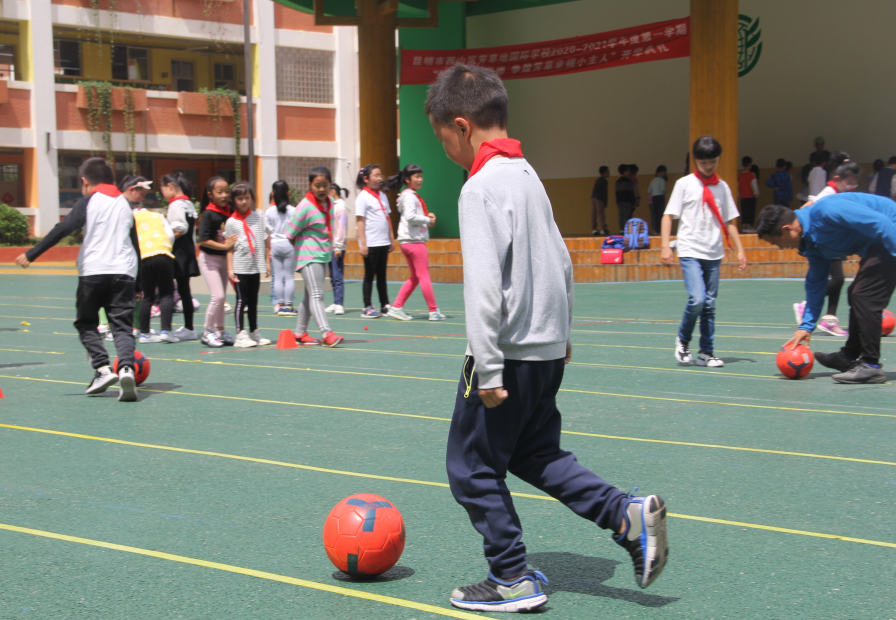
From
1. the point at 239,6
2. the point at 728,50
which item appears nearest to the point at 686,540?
the point at 728,50

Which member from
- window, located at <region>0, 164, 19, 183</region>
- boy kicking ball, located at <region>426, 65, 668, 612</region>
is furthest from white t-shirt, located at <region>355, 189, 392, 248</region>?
window, located at <region>0, 164, 19, 183</region>

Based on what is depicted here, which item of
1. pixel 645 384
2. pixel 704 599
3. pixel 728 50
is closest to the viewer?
pixel 704 599

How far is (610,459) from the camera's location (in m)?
5.44

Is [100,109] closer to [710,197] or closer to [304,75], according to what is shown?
[304,75]

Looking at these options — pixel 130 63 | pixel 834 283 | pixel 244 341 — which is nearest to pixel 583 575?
pixel 244 341

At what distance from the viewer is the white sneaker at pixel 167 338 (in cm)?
1149

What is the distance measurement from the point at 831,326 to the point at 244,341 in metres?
6.69

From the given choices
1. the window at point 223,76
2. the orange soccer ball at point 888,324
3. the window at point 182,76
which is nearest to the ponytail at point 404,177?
the orange soccer ball at point 888,324

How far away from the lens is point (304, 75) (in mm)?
40438

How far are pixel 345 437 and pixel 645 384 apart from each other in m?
2.95

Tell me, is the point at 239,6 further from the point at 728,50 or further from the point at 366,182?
the point at 366,182

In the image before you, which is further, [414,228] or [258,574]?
[414,228]

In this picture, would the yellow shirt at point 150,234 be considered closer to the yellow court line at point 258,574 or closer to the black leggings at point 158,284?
the black leggings at point 158,284

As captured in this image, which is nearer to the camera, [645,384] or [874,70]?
[645,384]
